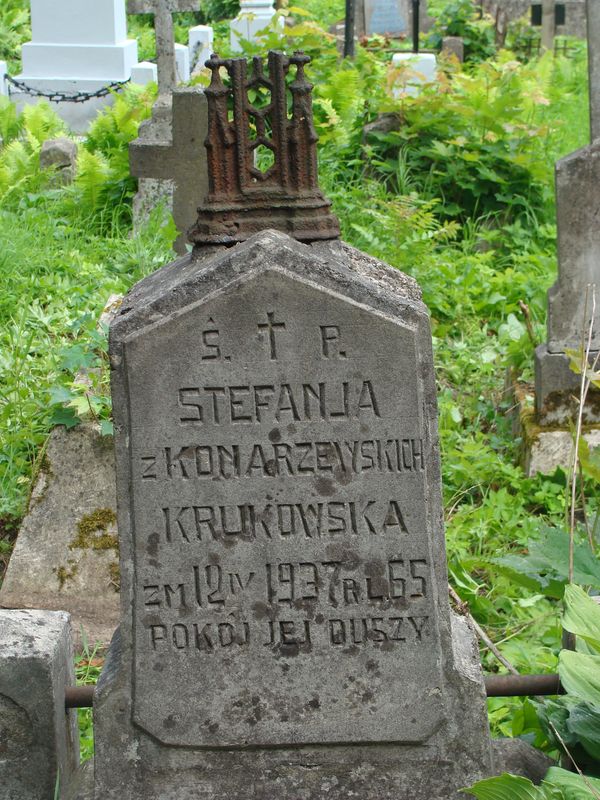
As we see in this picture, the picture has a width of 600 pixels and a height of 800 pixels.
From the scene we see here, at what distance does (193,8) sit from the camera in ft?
28.4

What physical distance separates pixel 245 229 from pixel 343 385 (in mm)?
406

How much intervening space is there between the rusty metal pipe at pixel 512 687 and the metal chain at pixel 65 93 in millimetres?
9366

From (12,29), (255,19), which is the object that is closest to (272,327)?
(255,19)

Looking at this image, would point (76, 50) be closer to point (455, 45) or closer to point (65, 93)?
point (65, 93)

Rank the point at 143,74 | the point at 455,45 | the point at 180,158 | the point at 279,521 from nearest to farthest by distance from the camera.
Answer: the point at 279,521 → the point at 180,158 → the point at 143,74 → the point at 455,45

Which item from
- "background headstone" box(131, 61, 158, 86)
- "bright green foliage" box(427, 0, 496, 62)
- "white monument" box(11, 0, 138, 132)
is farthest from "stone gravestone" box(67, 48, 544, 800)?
"bright green foliage" box(427, 0, 496, 62)

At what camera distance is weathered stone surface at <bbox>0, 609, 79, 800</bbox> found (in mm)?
2615

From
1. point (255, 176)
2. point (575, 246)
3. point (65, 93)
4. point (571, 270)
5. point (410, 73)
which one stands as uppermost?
point (65, 93)

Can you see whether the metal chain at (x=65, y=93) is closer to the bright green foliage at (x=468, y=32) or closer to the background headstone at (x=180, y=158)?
the bright green foliage at (x=468, y=32)

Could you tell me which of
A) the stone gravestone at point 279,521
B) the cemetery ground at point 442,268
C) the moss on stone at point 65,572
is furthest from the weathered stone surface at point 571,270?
the stone gravestone at point 279,521

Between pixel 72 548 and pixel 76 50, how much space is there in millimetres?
8961

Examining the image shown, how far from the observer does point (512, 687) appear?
2.68 m

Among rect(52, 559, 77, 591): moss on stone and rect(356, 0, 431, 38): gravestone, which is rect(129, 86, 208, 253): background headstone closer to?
rect(52, 559, 77, 591): moss on stone

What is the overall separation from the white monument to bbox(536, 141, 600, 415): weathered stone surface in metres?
7.87
